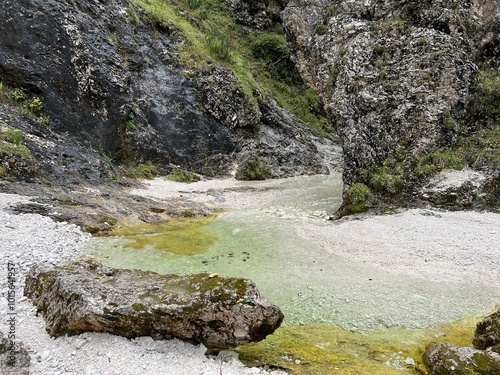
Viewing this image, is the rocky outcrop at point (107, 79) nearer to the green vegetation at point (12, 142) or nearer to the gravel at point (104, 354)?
the green vegetation at point (12, 142)

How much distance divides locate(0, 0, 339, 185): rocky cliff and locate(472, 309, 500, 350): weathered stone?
16039 mm

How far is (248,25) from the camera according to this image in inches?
1813

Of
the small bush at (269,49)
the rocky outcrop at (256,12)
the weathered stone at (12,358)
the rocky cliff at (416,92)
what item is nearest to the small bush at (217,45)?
the small bush at (269,49)

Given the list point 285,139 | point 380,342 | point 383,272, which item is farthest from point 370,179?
point 285,139

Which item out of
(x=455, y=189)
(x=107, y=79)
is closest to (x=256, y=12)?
(x=107, y=79)

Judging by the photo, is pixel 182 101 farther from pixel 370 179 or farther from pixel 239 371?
pixel 239 371

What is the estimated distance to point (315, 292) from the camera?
25.6 ft

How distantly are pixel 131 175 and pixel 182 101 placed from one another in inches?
330

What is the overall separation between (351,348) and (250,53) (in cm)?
4310

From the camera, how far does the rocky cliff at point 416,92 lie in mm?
15406

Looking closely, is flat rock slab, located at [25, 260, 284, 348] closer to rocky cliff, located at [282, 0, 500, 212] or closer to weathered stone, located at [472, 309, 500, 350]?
weathered stone, located at [472, 309, 500, 350]

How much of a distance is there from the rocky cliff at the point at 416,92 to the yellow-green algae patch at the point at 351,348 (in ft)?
32.1

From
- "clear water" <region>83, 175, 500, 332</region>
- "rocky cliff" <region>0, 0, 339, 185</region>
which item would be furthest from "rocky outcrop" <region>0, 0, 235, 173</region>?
"clear water" <region>83, 175, 500, 332</region>

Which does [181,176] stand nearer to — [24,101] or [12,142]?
[24,101]
